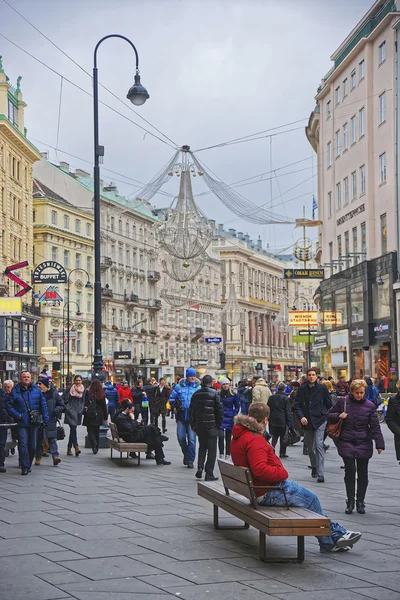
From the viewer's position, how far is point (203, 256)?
1064 inches

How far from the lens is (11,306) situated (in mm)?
36938

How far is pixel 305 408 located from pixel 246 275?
342 feet

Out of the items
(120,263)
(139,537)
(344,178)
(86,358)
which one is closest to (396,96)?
(344,178)

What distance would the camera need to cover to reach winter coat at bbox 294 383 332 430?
596 inches

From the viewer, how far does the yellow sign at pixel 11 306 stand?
36562 mm

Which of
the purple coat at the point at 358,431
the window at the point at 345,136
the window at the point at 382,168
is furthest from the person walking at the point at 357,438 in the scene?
the window at the point at 345,136

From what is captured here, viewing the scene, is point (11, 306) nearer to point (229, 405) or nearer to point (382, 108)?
point (382, 108)

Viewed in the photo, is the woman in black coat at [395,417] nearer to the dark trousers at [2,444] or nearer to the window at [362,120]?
the dark trousers at [2,444]

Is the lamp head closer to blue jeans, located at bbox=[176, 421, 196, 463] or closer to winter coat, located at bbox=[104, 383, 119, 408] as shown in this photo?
blue jeans, located at bbox=[176, 421, 196, 463]

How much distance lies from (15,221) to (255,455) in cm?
5291

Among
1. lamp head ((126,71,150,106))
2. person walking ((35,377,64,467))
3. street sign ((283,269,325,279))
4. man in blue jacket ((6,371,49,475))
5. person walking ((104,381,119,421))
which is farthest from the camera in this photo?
street sign ((283,269,325,279))

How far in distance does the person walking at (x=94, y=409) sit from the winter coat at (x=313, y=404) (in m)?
6.09

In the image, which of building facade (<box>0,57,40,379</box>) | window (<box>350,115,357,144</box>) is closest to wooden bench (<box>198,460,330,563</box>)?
window (<box>350,115,357,144</box>)

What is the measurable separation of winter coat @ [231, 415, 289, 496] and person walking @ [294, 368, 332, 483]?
19.7ft
